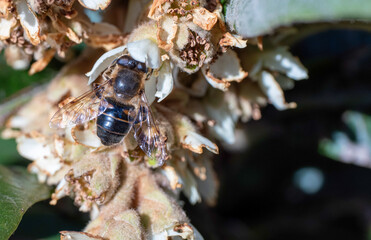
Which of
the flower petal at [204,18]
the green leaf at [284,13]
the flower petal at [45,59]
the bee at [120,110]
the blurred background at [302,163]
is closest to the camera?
the green leaf at [284,13]

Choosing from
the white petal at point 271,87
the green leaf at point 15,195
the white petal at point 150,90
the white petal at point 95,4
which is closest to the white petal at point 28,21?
the white petal at point 95,4

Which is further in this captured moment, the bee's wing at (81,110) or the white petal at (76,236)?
the bee's wing at (81,110)

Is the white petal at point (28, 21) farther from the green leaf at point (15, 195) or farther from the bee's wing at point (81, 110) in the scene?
the green leaf at point (15, 195)

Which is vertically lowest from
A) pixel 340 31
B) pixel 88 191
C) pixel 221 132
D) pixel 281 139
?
pixel 281 139

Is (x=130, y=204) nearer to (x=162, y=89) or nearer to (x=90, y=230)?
(x=90, y=230)

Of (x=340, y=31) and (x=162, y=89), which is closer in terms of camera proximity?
(x=162, y=89)

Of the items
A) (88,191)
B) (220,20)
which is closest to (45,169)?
(88,191)
